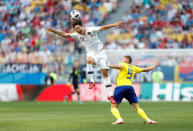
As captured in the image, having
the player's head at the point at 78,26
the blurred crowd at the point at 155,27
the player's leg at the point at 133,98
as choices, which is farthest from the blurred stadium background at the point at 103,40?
the player's leg at the point at 133,98

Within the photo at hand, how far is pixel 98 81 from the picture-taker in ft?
114

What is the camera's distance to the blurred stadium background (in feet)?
111

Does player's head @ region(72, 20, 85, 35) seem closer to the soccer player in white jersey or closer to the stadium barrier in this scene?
the soccer player in white jersey

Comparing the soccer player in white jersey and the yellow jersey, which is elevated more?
the soccer player in white jersey

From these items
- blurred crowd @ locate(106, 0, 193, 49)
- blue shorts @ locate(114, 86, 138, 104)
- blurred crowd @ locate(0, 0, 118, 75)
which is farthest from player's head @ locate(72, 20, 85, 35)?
blurred crowd @ locate(106, 0, 193, 49)

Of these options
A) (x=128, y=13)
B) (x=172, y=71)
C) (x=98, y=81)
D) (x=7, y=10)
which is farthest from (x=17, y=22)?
(x=172, y=71)

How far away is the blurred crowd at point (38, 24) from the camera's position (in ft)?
126

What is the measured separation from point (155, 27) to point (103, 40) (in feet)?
12.4

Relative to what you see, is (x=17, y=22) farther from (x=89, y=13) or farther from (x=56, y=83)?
(x=56, y=83)

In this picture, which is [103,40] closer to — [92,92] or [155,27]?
[155,27]

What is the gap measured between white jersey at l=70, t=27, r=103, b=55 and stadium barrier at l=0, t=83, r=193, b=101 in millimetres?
16177

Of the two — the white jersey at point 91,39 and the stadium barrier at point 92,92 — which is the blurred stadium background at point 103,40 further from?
the white jersey at point 91,39

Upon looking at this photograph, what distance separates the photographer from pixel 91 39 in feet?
53.3

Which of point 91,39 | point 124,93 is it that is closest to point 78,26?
point 91,39
